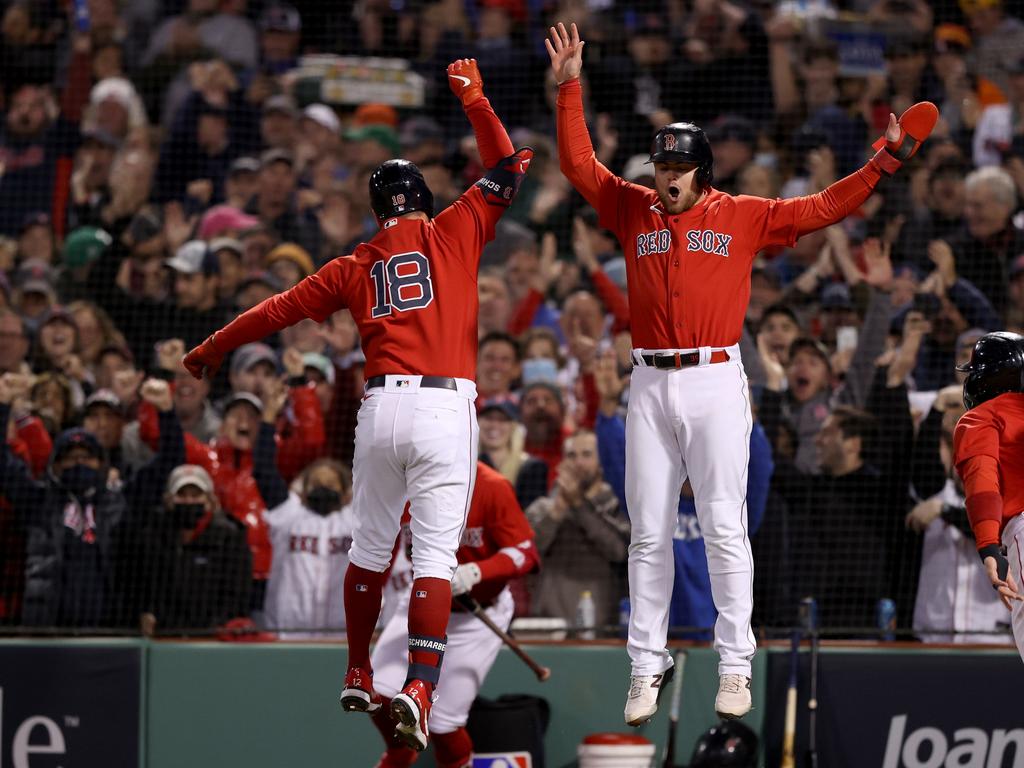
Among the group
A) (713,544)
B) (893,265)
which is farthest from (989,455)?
(893,265)

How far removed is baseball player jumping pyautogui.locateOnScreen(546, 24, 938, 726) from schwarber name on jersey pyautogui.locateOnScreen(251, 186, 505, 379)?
0.66 meters

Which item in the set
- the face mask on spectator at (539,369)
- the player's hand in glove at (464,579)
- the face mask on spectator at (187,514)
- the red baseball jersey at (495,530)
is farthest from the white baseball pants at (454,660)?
the face mask on spectator at (539,369)

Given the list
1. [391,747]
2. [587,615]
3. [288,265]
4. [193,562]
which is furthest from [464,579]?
[288,265]

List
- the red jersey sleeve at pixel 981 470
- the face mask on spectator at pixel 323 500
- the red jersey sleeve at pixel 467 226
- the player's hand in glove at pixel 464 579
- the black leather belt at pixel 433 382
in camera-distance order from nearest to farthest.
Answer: the red jersey sleeve at pixel 981 470 < the black leather belt at pixel 433 382 < the red jersey sleeve at pixel 467 226 < the player's hand in glove at pixel 464 579 < the face mask on spectator at pixel 323 500

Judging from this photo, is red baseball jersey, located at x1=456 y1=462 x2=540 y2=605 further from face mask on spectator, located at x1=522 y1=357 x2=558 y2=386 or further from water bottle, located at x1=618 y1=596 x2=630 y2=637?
face mask on spectator, located at x1=522 y1=357 x2=558 y2=386

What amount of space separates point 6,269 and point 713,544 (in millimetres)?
7004

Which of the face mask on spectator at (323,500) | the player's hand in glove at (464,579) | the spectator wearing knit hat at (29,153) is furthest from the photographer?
the spectator wearing knit hat at (29,153)

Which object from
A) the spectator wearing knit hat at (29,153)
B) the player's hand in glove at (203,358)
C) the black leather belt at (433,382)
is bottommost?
the black leather belt at (433,382)

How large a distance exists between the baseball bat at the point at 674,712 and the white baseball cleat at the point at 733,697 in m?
1.55

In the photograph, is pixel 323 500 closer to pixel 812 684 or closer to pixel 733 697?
pixel 812 684

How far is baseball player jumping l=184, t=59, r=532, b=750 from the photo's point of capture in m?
6.65

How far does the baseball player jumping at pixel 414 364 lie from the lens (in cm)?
665

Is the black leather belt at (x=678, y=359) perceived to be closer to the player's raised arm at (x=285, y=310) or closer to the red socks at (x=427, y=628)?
the red socks at (x=427, y=628)

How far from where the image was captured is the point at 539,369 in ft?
32.5
